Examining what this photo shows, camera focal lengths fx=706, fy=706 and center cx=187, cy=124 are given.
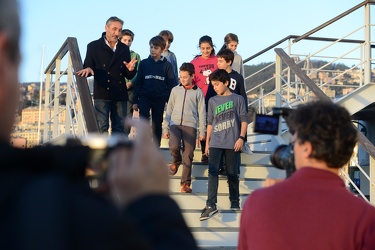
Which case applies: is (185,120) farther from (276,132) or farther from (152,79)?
(276,132)

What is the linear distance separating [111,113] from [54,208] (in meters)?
7.19

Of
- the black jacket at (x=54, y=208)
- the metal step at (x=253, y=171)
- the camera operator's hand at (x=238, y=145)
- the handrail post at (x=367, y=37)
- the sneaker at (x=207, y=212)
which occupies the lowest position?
the sneaker at (x=207, y=212)

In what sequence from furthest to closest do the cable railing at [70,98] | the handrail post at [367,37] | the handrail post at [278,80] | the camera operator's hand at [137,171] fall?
the handrail post at [367,37] < the handrail post at [278,80] < the cable railing at [70,98] < the camera operator's hand at [137,171]

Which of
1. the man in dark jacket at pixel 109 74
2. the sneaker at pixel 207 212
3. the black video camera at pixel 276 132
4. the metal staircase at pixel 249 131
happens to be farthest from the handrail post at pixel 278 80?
the black video camera at pixel 276 132

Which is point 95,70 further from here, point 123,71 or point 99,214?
point 99,214

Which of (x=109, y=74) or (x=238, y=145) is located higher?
(x=109, y=74)

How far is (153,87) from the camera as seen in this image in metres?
8.54

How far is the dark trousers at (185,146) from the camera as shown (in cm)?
798

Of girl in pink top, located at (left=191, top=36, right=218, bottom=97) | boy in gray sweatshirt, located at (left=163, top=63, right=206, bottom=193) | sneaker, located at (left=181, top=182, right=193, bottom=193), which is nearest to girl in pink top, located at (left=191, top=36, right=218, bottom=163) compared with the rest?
girl in pink top, located at (left=191, top=36, right=218, bottom=97)

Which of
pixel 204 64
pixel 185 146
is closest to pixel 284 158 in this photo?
pixel 185 146

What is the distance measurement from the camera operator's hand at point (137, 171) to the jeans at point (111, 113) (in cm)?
676

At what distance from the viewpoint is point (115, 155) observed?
1.12m

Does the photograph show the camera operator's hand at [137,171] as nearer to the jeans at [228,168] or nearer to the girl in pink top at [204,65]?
the jeans at [228,168]

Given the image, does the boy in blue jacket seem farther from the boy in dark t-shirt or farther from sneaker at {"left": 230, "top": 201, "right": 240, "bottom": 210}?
sneaker at {"left": 230, "top": 201, "right": 240, "bottom": 210}
